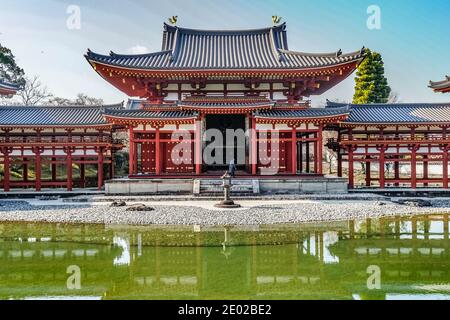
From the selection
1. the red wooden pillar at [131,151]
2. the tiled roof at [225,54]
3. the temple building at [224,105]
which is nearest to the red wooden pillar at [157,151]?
the temple building at [224,105]

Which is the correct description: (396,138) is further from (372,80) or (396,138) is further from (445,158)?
(372,80)

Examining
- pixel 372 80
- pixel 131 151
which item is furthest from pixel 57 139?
pixel 372 80

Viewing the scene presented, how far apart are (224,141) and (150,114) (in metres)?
5.48

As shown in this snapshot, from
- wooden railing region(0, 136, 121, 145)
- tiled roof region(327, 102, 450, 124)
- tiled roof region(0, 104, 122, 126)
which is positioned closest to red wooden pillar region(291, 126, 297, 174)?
tiled roof region(327, 102, 450, 124)

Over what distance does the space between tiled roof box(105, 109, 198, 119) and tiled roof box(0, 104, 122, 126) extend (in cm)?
94

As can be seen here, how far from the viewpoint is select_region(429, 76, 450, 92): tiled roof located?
22.1m

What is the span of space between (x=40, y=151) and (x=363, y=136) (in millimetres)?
21746

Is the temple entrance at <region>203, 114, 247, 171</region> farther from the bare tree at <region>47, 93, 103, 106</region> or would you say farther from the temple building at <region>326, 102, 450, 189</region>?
the bare tree at <region>47, 93, 103, 106</region>

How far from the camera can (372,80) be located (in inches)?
1566

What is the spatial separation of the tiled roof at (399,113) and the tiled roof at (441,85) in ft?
3.42

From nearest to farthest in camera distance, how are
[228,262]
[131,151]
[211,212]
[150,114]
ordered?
[228,262], [211,212], [150,114], [131,151]

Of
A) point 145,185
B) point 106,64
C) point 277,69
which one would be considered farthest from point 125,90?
point 277,69

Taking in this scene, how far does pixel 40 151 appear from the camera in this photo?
70.7 ft

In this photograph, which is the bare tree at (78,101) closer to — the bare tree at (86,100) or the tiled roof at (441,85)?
the bare tree at (86,100)
